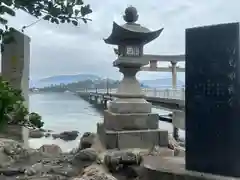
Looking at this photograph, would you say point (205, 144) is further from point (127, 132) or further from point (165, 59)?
point (165, 59)

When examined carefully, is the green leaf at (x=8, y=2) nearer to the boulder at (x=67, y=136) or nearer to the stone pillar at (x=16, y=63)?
the stone pillar at (x=16, y=63)

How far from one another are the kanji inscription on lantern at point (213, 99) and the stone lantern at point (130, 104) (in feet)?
7.30

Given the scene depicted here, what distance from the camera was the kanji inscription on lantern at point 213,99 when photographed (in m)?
2.92

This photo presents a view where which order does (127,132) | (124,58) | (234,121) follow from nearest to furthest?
(234,121) < (127,132) < (124,58)

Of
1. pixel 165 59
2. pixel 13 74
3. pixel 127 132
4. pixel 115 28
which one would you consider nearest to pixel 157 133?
pixel 127 132

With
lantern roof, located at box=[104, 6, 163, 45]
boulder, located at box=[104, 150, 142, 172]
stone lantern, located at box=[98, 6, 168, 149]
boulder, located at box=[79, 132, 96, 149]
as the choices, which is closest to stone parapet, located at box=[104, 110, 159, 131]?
stone lantern, located at box=[98, 6, 168, 149]

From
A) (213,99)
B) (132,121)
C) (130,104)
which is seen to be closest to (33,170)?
(132,121)

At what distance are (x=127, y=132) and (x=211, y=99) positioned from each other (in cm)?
255

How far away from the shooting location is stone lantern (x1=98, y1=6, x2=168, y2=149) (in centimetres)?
541

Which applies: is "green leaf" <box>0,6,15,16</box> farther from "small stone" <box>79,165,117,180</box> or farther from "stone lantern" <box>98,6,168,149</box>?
"stone lantern" <box>98,6,168,149</box>

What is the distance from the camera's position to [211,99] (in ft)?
9.84

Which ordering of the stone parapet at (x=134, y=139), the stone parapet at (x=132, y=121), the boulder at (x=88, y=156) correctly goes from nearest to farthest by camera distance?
the boulder at (x=88, y=156) → the stone parapet at (x=134, y=139) → the stone parapet at (x=132, y=121)

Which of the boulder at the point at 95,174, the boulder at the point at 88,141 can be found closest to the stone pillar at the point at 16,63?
the boulder at the point at 88,141

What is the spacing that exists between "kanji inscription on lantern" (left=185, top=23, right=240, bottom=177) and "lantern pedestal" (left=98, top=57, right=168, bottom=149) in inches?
87.1
